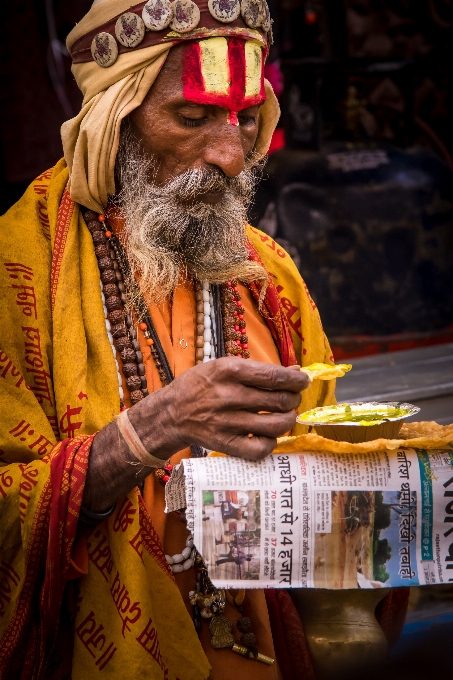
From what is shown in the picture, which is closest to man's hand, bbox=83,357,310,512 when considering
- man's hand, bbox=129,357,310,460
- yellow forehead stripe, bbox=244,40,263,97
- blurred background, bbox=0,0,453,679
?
man's hand, bbox=129,357,310,460

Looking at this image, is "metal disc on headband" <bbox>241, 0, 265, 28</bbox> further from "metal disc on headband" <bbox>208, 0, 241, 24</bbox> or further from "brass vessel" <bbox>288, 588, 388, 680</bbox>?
"brass vessel" <bbox>288, 588, 388, 680</bbox>

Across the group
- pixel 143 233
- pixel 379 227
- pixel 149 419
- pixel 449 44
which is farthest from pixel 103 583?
pixel 449 44

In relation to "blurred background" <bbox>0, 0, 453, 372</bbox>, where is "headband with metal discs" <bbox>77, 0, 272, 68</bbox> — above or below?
below

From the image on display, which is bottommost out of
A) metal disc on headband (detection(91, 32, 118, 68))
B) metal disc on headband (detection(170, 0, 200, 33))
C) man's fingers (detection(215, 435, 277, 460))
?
man's fingers (detection(215, 435, 277, 460))

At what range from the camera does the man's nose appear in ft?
7.65

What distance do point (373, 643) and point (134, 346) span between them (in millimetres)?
976

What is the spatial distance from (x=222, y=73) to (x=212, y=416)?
38.7 inches

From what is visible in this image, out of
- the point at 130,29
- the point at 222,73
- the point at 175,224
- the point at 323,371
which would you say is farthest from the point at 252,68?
the point at 323,371

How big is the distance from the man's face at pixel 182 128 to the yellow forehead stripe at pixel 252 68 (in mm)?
107

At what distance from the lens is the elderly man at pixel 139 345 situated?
6.47 ft

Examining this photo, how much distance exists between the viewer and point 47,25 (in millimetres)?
4188

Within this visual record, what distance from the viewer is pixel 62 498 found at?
1972 mm

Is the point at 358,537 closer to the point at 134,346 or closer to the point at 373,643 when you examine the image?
the point at 373,643

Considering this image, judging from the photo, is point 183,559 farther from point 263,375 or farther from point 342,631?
point 263,375
